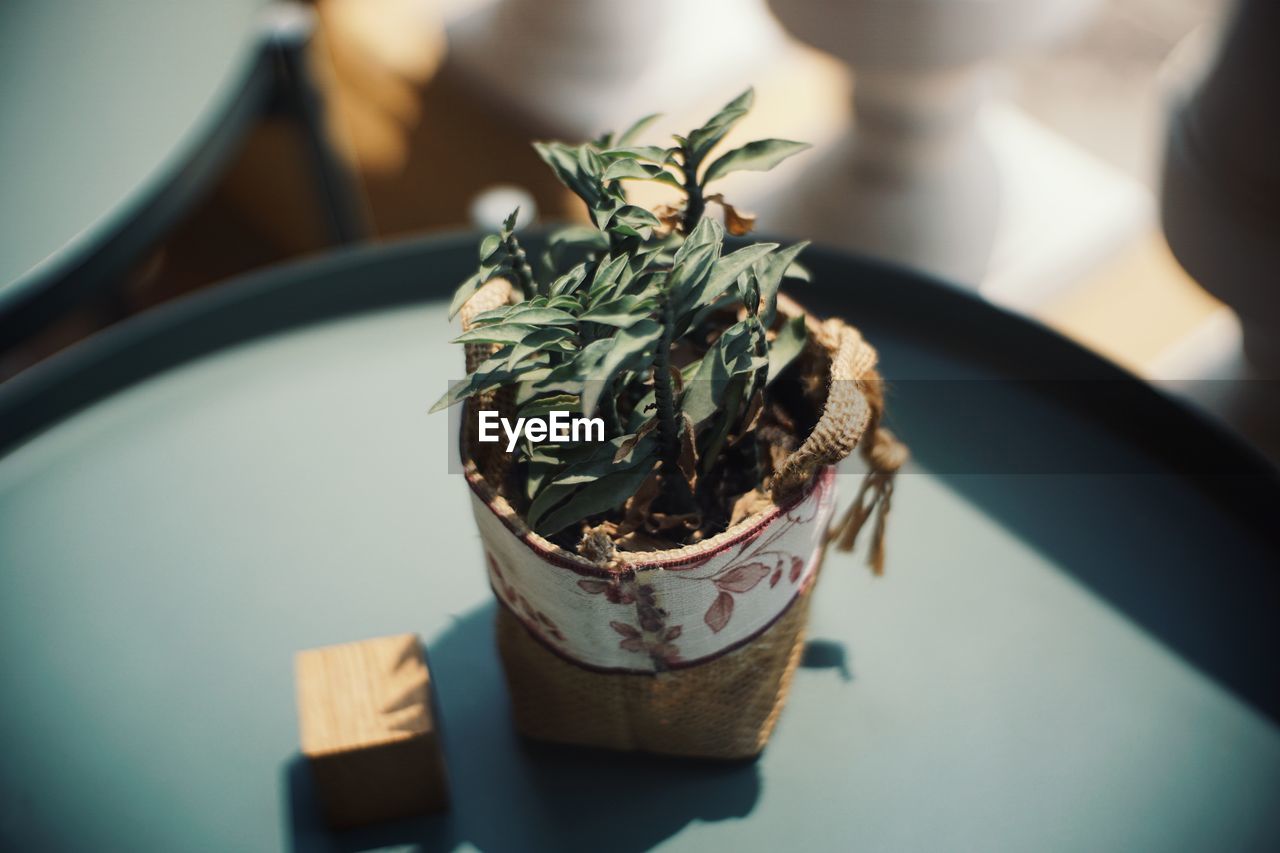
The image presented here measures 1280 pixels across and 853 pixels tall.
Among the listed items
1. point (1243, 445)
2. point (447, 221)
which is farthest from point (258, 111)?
point (1243, 445)

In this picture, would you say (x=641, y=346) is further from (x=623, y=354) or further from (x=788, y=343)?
(x=788, y=343)

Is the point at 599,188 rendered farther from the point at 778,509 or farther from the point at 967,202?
the point at 967,202

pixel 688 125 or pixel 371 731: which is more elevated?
pixel 688 125

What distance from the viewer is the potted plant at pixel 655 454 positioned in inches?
16.6

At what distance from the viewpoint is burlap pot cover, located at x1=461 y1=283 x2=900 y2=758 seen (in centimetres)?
43

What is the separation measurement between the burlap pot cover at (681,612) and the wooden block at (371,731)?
5 centimetres

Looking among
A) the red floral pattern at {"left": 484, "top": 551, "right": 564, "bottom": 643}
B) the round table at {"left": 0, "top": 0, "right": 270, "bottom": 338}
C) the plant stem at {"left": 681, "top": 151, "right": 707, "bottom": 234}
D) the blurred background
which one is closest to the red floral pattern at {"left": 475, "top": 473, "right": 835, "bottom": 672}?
the red floral pattern at {"left": 484, "top": 551, "right": 564, "bottom": 643}

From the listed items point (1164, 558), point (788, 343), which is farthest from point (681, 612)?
point (1164, 558)

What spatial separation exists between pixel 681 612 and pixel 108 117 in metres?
0.57

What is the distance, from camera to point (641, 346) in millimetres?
388

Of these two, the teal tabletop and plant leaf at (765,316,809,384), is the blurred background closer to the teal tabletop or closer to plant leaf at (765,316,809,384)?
the teal tabletop

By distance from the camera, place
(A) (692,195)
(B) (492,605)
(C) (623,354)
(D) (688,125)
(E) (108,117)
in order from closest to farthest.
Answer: (C) (623,354) → (A) (692,195) → (B) (492,605) → (E) (108,117) → (D) (688,125)

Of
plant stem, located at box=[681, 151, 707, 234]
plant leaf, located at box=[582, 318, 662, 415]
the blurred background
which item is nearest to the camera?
plant leaf, located at box=[582, 318, 662, 415]

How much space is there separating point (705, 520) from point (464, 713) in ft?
0.51
